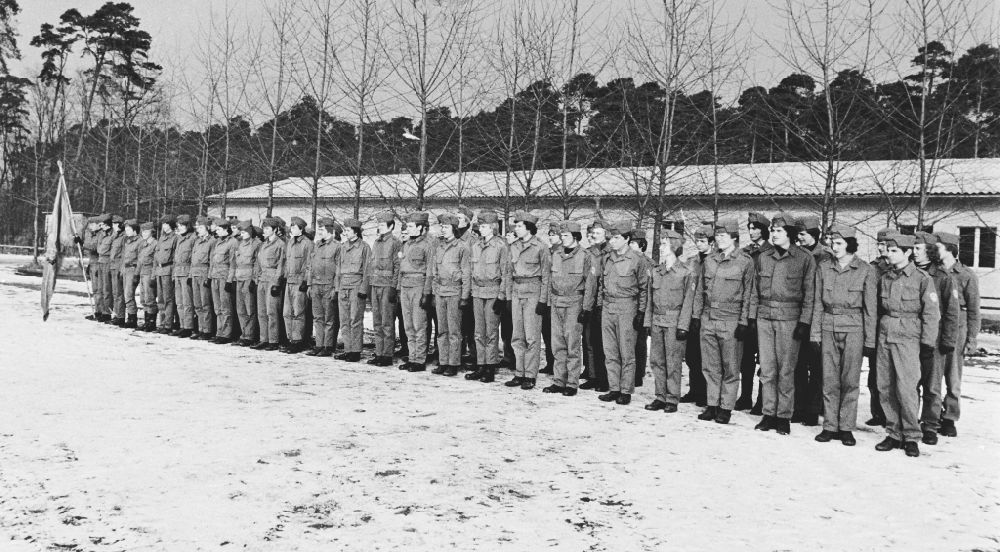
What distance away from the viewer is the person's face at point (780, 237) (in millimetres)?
6656

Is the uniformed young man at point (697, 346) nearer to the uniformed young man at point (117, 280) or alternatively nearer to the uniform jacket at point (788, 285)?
the uniform jacket at point (788, 285)

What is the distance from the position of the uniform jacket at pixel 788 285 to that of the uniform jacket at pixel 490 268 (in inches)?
120

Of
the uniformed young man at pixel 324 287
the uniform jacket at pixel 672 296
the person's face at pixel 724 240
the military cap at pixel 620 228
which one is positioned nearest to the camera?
the person's face at pixel 724 240

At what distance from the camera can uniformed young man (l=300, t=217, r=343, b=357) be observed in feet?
33.4

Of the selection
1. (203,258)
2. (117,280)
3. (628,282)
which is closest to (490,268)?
(628,282)

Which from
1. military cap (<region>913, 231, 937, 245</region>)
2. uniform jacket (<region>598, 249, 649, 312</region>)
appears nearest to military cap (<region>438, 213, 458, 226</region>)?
uniform jacket (<region>598, 249, 649, 312</region>)

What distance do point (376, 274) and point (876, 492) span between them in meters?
6.61

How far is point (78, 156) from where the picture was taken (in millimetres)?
31375

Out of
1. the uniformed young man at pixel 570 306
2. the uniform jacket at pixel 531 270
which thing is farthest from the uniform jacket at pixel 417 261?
the uniformed young man at pixel 570 306

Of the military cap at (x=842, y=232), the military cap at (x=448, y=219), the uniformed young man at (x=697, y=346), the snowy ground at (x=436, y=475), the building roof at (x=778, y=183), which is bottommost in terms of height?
the snowy ground at (x=436, y=475)

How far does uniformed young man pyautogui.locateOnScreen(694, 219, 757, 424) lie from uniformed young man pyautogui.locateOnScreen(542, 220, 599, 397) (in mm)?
1296

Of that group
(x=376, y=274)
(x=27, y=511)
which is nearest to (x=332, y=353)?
(x=376, y=274)

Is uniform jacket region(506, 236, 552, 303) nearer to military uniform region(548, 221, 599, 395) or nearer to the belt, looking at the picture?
military uniform region(548, 221, 599, 395)

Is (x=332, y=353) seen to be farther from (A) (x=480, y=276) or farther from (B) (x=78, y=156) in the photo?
(B) (x=78, y=156)
